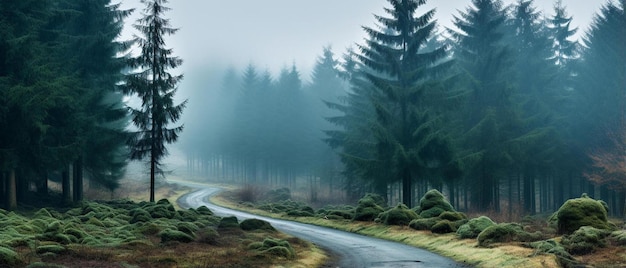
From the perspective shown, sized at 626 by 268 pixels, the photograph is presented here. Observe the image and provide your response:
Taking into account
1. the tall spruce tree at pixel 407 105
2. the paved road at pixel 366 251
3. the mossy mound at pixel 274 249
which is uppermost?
the tall spruce tree at pixel 407 105

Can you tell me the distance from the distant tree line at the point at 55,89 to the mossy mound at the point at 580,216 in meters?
26.9

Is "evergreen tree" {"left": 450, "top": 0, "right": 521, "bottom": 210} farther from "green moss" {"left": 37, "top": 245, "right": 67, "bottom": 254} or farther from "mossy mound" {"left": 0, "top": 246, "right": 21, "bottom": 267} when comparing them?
"mossy mound" {"left": 0, "top": 246, "right": 21, "bottom": 267}

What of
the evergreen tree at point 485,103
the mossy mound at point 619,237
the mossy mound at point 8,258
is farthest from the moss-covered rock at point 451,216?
the mossy mound at point 8,258

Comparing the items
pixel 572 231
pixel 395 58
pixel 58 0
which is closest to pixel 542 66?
pixel 395 58

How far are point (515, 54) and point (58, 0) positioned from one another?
36.5m

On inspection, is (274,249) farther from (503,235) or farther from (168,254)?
(503,235)

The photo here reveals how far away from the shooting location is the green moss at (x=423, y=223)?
1118 inches

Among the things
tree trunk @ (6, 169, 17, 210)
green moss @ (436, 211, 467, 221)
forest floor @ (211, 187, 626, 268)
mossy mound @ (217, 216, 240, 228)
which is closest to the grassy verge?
forest floor @ (211, 187, 626, 268)

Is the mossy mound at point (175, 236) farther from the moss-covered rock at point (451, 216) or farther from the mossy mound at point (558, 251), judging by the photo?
the moss-covered rock at point (451, 216)

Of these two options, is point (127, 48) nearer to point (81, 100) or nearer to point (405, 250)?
point (81, 100)

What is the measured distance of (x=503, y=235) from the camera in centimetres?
2231

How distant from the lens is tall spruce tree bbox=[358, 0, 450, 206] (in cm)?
3912

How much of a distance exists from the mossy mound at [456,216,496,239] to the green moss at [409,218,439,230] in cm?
263

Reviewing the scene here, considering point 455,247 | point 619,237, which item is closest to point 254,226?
point 455,247
